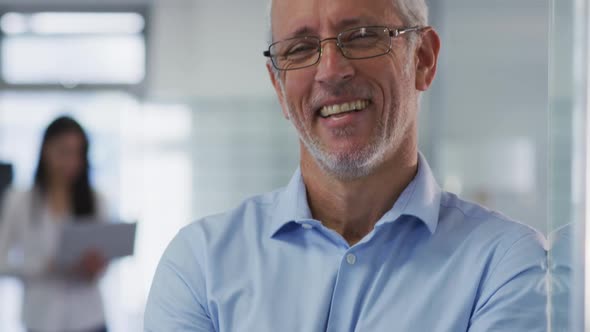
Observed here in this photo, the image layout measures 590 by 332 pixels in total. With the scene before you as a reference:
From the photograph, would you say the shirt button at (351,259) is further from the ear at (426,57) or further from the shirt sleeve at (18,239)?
the shirt sleeve at (18,239)

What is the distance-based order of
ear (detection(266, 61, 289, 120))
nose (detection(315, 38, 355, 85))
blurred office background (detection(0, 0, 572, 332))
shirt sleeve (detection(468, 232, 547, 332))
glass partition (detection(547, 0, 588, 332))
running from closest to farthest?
1. glass partition (detection(547, 0, 588, 332))
2. shirt sleeve (detection(468, 232, 547, 332))
3. nose (detection(315, 38, 355, 85))
4. ear (detection(266, 61, 289, 120))
5. blurred office background (detection(0, 0, 572, 332))

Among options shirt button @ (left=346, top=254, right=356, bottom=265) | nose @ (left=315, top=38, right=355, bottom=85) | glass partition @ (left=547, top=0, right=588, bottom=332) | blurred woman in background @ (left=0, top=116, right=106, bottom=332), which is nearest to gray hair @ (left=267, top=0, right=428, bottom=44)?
nose @ (left=315, top=38, right=355, bottom=85)

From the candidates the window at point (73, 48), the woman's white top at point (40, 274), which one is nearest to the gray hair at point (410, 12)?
the woman's white top at point (40, 274)

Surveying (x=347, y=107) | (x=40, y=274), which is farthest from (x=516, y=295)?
(x=40, y=274)

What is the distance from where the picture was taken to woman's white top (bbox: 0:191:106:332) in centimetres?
286

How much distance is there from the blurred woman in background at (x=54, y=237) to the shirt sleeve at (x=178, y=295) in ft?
5.87

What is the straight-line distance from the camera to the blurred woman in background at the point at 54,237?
9.37 feet

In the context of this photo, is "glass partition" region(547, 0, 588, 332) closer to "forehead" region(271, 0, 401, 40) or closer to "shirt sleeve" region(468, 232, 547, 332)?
"shirt sleeve" region(468, 232, 547, 332)

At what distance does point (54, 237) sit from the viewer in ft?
9.64

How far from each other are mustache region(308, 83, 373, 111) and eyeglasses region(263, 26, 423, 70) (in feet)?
0.12

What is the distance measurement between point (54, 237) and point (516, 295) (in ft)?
7.61

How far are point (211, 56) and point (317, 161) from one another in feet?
12.3

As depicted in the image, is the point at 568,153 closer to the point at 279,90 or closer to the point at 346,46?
the point at 346,46

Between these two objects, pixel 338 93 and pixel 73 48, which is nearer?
pixel 338 93
